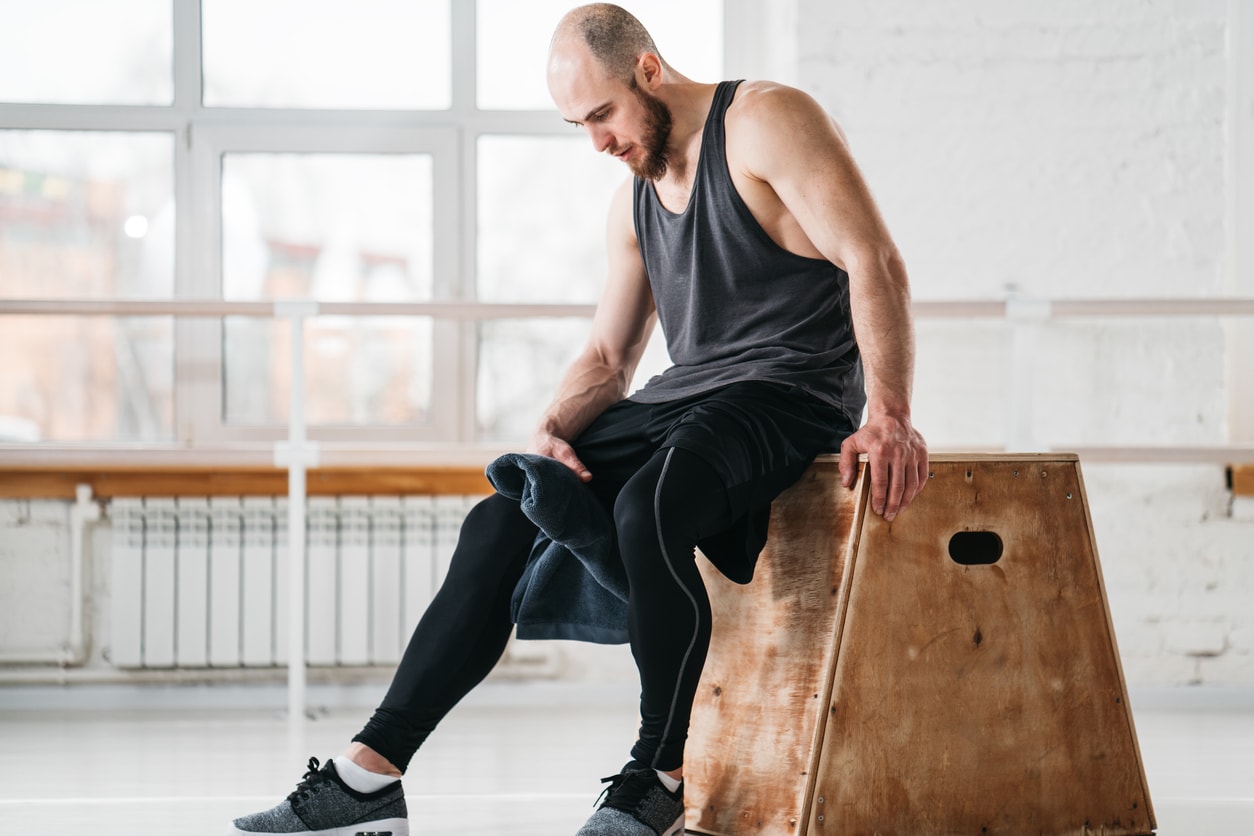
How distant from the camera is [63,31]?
3.16 meters

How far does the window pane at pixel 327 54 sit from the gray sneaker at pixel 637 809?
229 centimetres

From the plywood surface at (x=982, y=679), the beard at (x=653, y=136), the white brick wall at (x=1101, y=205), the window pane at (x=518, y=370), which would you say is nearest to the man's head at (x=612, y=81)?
the beard at (x=653, y=136)

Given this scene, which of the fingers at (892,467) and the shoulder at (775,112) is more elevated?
the shoulder at (775,112)

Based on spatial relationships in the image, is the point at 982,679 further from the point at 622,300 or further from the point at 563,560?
the point at 622,300

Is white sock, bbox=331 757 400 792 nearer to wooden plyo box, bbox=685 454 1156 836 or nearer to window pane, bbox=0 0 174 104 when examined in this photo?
wooden plyo box, bbox=685 454 1156 836

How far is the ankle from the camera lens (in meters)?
1.38

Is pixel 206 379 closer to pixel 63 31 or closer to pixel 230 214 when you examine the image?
pixel 230 214

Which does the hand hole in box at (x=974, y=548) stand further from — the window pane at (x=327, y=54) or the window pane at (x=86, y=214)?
the window pane at (x=86, y=214)

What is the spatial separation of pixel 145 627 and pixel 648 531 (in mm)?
1965

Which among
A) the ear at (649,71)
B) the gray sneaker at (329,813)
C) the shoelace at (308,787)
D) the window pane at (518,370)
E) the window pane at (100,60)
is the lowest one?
the gray sneaker at (329,813)

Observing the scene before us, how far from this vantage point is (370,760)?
1.38 meters

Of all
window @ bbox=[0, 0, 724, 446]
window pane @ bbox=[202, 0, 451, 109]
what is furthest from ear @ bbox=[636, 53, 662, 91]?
window pane @ bbox=[202, 0, 451, 109]

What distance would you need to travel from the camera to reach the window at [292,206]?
3.12m

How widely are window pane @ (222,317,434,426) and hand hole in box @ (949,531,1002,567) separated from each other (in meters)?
1.96
